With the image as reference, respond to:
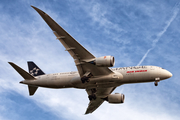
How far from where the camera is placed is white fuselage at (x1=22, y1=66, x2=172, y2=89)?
45031 millimetres

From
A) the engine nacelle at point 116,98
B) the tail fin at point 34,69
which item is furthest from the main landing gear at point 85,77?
the tail fin at point 34,69

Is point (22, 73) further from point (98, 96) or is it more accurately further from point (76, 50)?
point (98, 96)

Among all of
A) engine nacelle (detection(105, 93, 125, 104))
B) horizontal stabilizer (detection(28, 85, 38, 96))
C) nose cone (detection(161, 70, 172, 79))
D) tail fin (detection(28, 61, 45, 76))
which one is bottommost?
engine nacelle (detection(105, 93, 125, 104))

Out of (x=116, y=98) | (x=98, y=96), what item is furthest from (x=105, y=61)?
(x=98, y=96)

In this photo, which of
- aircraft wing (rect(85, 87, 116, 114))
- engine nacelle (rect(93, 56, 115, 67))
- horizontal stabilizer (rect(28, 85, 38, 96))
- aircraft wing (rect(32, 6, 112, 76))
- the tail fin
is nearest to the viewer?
aircraft wing (rect(32, 6, 112, 76))

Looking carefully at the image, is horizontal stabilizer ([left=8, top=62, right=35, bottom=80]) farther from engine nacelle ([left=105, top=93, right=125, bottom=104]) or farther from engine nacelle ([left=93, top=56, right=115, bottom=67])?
engine nacelle ([left=105, top=93, right=125, bottom=104])

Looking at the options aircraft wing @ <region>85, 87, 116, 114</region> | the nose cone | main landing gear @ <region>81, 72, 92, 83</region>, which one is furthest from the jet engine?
aircraft wing @ <region>85, 87, 116, 114</region>

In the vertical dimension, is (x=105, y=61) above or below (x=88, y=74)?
above

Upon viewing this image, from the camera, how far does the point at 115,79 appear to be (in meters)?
45.4

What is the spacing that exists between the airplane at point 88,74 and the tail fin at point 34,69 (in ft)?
5.14

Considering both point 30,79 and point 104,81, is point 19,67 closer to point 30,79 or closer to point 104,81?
point 30,79

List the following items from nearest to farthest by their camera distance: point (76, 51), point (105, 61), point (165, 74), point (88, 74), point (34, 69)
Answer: point (105, 61) < point (76, 51) < point (88, 74) < point (165, 74) < point (34, 69)

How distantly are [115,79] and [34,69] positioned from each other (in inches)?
795

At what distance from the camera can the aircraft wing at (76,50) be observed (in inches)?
1560
